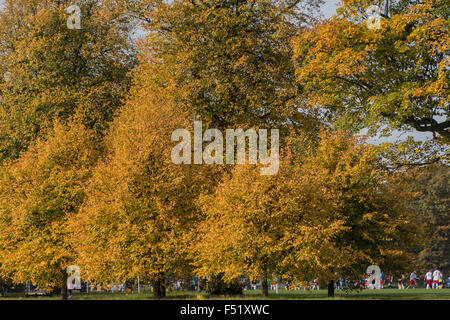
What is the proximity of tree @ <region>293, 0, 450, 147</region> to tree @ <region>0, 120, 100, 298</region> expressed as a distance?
511 inches

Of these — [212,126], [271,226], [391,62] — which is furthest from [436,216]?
[271,226]

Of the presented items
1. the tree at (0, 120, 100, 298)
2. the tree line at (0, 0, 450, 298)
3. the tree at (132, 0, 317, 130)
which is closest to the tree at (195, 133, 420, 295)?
the tree line at (0, 0, 450, 298)

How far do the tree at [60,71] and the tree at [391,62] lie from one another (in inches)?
593

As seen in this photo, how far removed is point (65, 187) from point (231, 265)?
38.6 ft

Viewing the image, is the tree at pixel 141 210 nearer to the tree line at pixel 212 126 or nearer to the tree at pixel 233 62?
the tree line at pixel 212 126

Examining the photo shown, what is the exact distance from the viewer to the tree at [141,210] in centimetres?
2403

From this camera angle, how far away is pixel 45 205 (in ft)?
95.8

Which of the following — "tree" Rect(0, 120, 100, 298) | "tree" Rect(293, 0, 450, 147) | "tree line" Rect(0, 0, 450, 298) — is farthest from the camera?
"tree" Rect(0, 120, 100, 298)

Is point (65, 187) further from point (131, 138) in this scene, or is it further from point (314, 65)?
point (314, 65)

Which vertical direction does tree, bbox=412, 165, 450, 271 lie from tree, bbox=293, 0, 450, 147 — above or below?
below

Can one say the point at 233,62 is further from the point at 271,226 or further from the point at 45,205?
the point at 45,205

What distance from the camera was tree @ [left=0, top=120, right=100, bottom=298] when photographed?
1110 inches

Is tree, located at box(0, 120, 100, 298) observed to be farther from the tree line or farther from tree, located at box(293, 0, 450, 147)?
tree, located at box(293, 0, 450, 147)

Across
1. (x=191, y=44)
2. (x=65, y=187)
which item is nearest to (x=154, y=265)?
(x=65, y=187)
